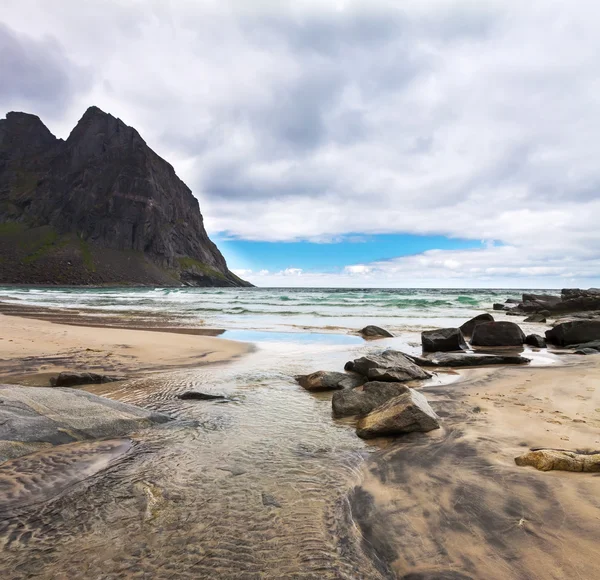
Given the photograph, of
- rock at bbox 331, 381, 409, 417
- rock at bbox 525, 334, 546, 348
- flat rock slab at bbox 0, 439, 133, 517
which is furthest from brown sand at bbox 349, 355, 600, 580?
rock at bbox 525, 334, 546, 348

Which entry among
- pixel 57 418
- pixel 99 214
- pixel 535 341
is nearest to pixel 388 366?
pixel 57 418

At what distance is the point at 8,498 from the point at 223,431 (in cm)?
241

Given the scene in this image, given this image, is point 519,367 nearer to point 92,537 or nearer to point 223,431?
point 223,431

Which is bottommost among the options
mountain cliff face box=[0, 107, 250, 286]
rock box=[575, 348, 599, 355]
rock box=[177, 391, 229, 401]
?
rock box=[177, 391, 229, 401]

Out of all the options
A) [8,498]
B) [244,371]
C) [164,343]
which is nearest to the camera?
[8,498]

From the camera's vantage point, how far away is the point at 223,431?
5148 millimetres

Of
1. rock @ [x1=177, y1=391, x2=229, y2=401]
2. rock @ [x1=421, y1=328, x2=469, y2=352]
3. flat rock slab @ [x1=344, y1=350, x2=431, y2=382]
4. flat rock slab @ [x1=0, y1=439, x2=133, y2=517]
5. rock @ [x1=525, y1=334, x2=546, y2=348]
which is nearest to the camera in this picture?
flat rock slab @ [x1=0, y1=439, x2=133, y2=517]

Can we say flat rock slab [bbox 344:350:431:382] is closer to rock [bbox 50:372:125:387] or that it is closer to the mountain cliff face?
rock [bbox 50:372:125:387]

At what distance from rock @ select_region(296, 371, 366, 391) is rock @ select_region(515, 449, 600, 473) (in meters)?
4.16

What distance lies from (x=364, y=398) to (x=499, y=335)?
35.9 ft

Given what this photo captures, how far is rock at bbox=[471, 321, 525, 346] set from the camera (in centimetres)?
1470

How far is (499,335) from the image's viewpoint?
14.8m

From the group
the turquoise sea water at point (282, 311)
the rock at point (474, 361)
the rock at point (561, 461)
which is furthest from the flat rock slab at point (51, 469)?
the turquoise sea water at point (282, 311)

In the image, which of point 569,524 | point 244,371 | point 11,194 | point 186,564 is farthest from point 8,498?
point 11,194
